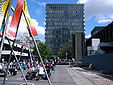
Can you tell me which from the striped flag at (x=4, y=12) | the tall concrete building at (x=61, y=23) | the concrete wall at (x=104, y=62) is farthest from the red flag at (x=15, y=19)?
the tall concrete building at (x=61, y=23)

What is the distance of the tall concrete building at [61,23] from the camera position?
159 m

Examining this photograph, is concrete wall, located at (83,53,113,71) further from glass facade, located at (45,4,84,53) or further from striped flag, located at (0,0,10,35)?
glass facade, located at (45,4,84,53)

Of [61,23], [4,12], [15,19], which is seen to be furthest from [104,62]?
[61,23]

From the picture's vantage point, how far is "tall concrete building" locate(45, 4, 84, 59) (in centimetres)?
15912

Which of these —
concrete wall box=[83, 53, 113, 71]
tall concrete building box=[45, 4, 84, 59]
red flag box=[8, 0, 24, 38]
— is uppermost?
tall concrete building box=[45, 4, 84, 59]

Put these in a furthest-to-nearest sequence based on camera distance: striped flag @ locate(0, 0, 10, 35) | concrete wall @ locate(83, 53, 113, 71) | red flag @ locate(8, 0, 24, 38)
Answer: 1. concrete wall @ locate(83, 53, 113, 71)
2. red flag @ locate(8, 0, 24, 38)
3. striped flag @ locate(0, 0, 10, 35)

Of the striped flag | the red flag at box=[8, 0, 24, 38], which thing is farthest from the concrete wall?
the striped flag

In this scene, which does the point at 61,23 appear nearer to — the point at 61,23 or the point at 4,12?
the point at 61,23

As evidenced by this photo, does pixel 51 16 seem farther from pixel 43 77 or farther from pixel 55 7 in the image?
pixel 43 77

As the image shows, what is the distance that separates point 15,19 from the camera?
29.8 feet

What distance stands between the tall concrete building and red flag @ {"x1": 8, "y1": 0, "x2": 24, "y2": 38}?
149 m

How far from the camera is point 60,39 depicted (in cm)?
15975

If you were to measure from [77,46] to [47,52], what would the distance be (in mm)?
16386

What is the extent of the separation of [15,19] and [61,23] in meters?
153
